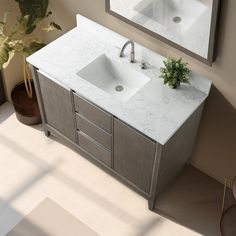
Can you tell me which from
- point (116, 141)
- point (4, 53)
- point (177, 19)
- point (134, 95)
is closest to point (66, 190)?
point (116, 141)

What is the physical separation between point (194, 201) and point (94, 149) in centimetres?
85

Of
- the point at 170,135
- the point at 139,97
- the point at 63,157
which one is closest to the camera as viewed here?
the point at 170,135

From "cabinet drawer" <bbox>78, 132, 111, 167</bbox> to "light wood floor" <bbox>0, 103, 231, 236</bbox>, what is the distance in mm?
220

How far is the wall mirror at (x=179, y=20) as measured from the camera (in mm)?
2734

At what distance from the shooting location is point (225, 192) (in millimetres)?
3600

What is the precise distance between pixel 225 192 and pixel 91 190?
1.02m

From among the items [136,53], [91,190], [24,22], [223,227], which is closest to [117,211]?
[91,190]

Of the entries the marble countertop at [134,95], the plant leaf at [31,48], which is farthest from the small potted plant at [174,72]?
the plant leaf at [31,48]

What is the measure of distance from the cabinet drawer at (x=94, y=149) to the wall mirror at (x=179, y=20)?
0.89 metres

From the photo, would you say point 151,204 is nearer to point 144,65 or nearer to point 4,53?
point 144,65

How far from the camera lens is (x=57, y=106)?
3467 mm

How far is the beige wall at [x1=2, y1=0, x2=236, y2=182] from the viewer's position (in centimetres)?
278

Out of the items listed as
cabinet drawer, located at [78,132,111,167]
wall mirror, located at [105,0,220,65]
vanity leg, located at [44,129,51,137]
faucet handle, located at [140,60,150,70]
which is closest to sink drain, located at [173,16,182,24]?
wall mirror, located at [105,0,220,65]

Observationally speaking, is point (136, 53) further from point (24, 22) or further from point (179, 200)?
point (179, 200)
